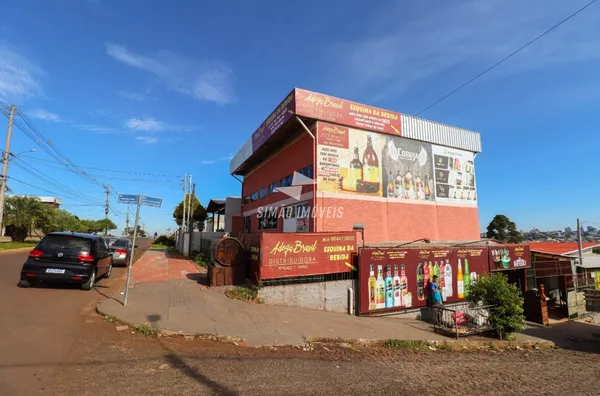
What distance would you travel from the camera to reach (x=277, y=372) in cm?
461

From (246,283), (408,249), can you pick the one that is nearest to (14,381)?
(246,283)

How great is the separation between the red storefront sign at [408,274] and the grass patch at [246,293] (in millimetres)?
3607

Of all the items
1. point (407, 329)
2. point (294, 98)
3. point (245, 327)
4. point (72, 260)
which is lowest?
point (407, 329)

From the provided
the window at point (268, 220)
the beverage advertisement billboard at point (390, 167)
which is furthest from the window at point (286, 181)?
the beverage advertisement billboard at point (390, 167)

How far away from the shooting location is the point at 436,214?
730 inches

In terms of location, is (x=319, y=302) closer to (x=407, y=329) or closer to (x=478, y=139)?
(x=407, y=329)

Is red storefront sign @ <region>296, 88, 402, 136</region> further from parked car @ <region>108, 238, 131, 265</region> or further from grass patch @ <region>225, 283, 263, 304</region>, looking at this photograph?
parked car @ <region>108, 238, 131, 265</region>

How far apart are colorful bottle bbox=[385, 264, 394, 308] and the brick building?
14.7 ft

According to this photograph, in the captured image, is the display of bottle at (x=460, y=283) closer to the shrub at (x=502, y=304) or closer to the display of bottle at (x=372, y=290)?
the shrub at (x=502, y=304)

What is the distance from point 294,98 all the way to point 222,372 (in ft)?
42.7

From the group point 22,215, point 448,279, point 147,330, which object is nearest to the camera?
point 147,330

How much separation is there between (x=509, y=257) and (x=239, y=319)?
1471cm

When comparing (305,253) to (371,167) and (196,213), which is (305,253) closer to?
(371,167)

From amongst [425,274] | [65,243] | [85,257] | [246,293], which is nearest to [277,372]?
[246,293]
